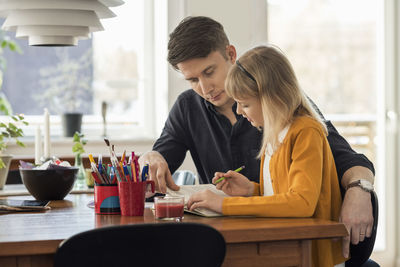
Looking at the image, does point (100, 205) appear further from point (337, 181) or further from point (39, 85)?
point (39, 85)

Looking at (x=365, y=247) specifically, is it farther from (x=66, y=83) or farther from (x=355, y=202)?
(x=66, y=83)

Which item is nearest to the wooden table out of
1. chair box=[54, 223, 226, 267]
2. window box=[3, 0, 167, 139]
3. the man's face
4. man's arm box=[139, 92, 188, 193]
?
chair box=[54, 223, 226, 267]

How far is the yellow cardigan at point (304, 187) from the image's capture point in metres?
1.57

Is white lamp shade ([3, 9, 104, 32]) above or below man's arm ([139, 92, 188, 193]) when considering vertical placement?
above

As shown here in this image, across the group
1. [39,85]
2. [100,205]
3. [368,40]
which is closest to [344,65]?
[368,40]

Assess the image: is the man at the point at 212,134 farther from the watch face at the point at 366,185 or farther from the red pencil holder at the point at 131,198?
the red pencil holder at the point at 131,198

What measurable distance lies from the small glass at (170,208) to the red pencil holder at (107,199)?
0.18 metres

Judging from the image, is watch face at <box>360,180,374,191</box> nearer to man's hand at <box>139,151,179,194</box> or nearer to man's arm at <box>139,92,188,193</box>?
man's hand at <box>139,151,179,194</box>

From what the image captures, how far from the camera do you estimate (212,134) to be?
7.93ft

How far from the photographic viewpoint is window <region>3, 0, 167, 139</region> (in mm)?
4199

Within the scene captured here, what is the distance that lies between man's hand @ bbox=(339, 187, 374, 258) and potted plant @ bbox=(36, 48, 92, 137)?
9.57 feet

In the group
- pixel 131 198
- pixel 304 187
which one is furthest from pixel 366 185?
pixel 131 198

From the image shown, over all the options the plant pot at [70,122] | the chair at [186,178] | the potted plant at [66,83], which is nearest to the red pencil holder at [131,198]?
the chair at [186,178]

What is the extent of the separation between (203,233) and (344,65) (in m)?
3.71
